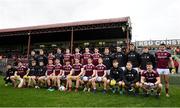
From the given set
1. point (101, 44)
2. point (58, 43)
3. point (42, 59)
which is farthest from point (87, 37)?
point (42, 59)

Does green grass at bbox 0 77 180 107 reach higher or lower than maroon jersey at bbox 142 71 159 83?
lower

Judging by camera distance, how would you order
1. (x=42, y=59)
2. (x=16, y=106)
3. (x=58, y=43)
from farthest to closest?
1. (x=58, y=43)
2. (x=42, y=59)
3. (x=16, y=106)

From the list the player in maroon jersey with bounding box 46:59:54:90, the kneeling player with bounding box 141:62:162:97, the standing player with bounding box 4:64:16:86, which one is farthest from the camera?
the standing player with bounding box 4:64:16:86

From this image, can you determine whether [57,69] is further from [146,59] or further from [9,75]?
[146,59]

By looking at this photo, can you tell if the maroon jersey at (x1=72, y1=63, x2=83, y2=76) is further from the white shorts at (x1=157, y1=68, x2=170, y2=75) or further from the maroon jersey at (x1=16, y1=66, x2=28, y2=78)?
the white shorts at (x1=157, y1=68, x2=170, y2=75)

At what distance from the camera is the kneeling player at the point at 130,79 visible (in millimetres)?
11142

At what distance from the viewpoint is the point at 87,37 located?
29.5m

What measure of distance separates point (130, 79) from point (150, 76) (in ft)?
2.63

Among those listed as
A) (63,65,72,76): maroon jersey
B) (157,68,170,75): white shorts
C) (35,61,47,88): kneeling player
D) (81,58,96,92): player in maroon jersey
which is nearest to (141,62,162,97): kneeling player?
(157,68,170,75): white shorts

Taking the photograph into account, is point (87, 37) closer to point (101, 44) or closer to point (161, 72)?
point (101, 44)

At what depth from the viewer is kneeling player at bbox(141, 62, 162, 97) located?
10.7m

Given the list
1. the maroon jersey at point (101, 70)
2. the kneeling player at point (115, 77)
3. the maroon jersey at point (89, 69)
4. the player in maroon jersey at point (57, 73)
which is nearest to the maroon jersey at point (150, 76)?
the kneeling player at point (115, 77)

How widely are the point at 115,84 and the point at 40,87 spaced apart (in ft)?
14.2

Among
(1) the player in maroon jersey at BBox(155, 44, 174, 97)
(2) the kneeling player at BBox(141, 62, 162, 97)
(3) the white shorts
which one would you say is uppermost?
(1) the player in maroon jersey at BBox(155, 44, 174, 97)
